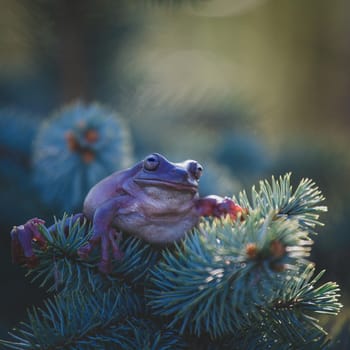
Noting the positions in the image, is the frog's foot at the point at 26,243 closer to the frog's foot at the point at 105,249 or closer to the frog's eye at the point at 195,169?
the frog's foot at the point at 105,249

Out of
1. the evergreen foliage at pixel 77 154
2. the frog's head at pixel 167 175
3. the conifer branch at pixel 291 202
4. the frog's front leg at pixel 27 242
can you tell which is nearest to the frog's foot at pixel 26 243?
the frog's front leg at pixel 27 242

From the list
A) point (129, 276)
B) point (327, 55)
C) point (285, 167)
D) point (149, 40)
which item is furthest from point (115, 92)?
point (327, 55)

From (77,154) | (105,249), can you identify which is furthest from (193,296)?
(77,154)

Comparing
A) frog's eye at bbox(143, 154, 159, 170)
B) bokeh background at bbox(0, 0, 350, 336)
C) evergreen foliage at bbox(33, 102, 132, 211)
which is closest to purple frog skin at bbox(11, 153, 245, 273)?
frog's eye at bbox(143, 154, 159, 170)


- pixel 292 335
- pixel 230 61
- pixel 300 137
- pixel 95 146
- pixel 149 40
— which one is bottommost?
pixel 292 335

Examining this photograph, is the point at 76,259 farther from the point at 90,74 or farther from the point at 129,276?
the point at 90,74
